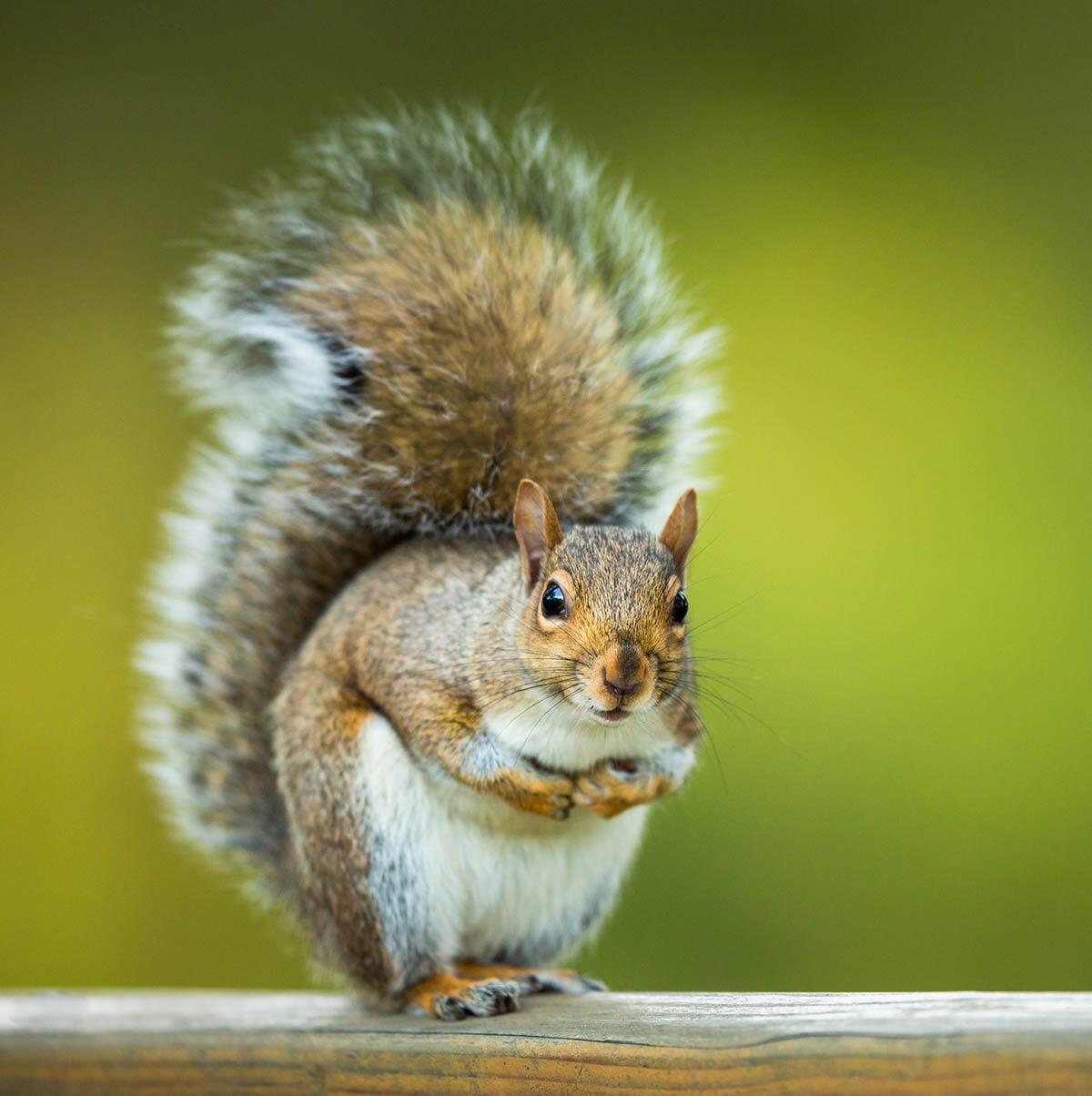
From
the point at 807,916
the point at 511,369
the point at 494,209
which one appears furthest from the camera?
the point at 807,916

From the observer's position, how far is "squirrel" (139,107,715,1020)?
4.60 ft

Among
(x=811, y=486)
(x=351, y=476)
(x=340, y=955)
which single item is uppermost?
(x=351, y=476)

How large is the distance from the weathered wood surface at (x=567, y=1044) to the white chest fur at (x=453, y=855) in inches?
4.0

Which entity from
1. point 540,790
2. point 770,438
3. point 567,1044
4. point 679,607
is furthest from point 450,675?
point 770,438

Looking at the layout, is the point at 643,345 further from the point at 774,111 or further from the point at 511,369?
the point at 774,111

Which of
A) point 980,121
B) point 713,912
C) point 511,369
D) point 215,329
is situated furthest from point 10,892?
point 980,121

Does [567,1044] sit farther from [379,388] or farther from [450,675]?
[379,388]

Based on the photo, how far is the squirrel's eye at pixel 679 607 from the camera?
4.34 feet

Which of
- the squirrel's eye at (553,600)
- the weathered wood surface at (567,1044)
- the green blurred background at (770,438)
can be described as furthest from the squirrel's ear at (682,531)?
the green blurred background at (770,438)

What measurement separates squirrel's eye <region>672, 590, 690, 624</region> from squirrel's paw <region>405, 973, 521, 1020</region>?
15.0 inches

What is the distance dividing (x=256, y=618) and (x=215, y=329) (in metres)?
0.33

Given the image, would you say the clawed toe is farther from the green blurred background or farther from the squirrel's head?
the green blurred background

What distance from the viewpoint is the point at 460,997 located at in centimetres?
142

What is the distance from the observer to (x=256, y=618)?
177 cm
